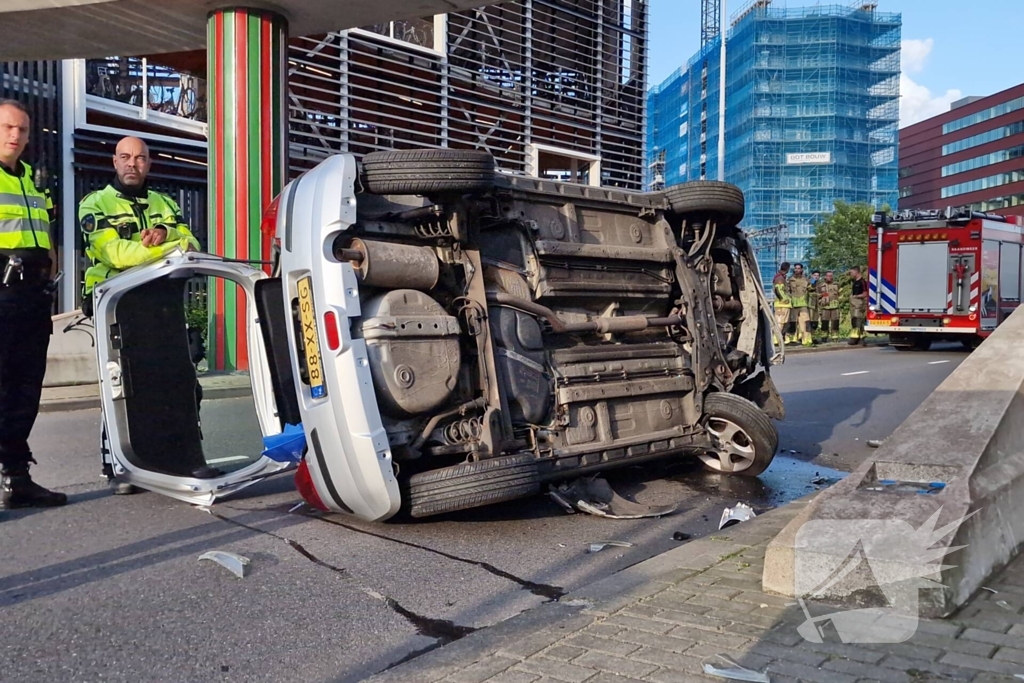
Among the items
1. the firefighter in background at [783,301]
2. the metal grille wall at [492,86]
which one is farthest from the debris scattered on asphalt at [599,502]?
the firefighter in background at [783,301]

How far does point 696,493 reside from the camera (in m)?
5.96

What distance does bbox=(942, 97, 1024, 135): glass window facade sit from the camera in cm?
8894

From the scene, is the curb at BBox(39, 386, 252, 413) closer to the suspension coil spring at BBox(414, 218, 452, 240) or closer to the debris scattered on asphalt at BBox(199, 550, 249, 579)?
the suspension coil spring at BBox(414, 218, 452, 240)

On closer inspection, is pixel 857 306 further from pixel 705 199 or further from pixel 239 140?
pixel 705 199

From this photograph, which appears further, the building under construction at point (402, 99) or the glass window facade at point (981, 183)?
the glass window facade at point (981, 183)

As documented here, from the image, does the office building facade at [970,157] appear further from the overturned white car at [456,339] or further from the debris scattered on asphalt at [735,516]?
the debris scattered on asphalt at [735,516]

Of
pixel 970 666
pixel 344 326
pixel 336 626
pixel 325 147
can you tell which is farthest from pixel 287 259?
pixel 325 147

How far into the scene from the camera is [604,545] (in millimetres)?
4598

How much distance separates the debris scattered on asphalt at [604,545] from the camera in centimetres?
453

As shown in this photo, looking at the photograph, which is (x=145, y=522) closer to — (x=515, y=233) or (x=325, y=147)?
(x=515, y=233)

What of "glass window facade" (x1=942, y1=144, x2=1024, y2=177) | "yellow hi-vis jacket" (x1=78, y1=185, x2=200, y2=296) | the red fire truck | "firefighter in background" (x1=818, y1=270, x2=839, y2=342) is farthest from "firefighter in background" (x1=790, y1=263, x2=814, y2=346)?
"glass window facade" (x1=942, y1=144, x2=1024, y2=177)

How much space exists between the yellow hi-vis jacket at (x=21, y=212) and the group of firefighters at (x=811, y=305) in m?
17.8

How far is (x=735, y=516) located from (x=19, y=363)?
13.5 ft

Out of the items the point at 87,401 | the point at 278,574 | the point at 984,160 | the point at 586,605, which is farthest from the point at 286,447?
the point at 984,160
